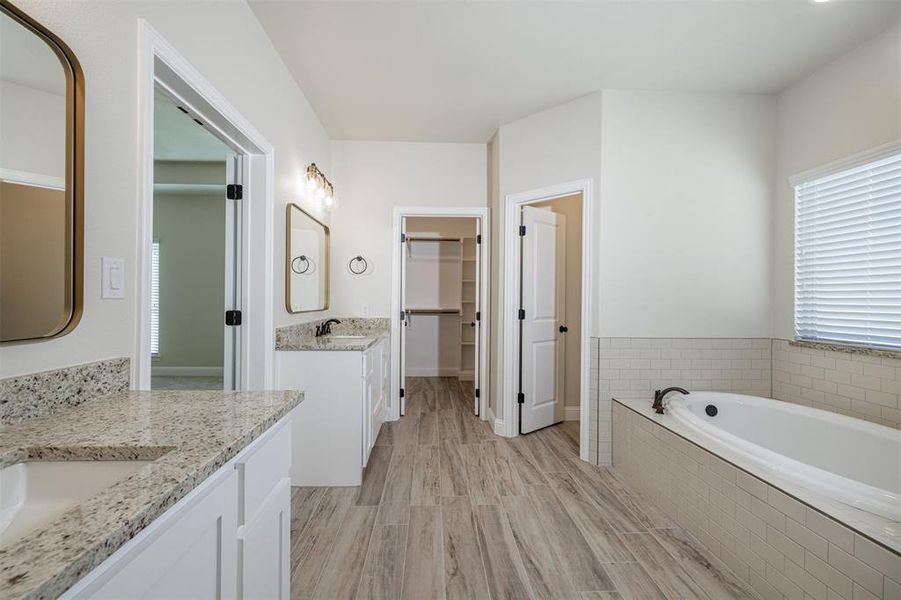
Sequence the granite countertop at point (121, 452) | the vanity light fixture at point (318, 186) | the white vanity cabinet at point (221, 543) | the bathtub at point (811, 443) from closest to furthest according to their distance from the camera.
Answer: the granite countertop at point (121, 452) → the white vanity cabinet at point (221, 543) → the bathtub at point (811, 443) → the vanity light fixture at point (318, 186)

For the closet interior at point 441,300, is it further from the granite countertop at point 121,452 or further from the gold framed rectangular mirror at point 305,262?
the granite countertop at point 121,452

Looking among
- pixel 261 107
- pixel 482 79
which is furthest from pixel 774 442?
pixel 261 107

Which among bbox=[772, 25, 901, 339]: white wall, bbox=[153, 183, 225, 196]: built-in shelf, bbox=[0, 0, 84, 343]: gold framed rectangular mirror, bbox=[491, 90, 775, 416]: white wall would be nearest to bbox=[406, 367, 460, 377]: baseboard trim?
bbox=[491, 90, 775, 416]: white wall

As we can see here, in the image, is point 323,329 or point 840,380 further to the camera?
point 323,329

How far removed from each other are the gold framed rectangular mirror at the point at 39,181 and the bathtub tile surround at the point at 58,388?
0.35ft

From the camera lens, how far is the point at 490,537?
1882mm

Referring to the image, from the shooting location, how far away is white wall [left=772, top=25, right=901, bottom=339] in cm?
208

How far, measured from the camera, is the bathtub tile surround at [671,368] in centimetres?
271

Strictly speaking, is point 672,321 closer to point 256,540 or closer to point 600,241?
point 600,241

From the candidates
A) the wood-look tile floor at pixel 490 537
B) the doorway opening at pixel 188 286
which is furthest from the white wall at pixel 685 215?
the doorway opening at pixel 188 286

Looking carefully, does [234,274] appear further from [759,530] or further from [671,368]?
[671,368]

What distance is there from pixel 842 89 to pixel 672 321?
5.54 ft

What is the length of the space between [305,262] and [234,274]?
64 cm

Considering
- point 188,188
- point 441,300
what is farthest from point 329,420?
point 188,188
